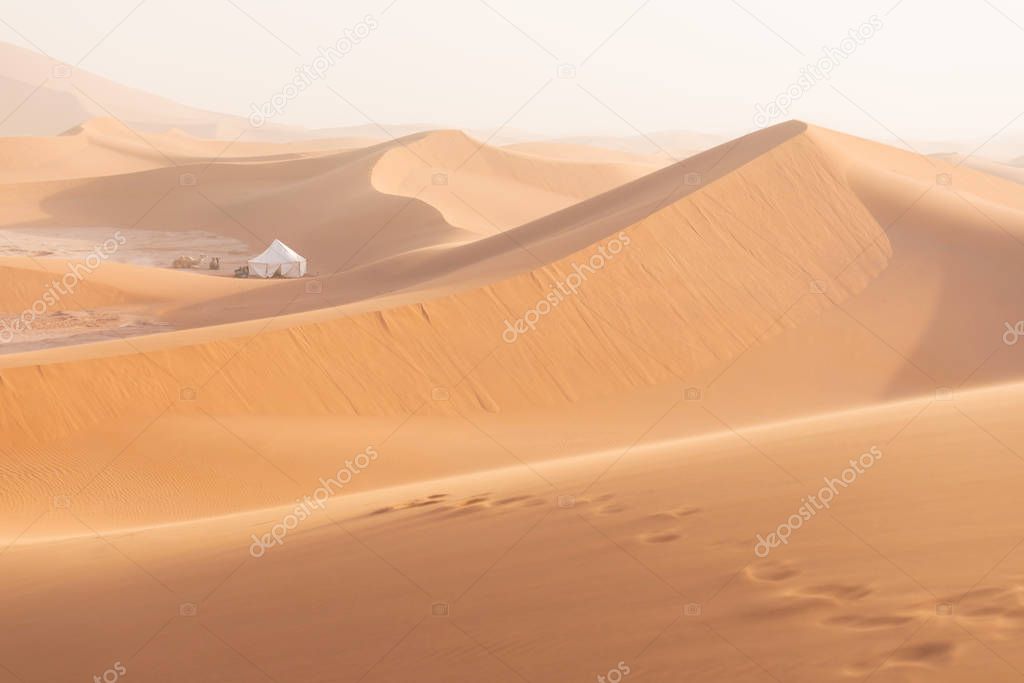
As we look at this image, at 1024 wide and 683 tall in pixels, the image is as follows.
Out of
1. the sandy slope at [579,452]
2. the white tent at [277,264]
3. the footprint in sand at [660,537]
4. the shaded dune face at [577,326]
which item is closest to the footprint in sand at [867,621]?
the sandy slope at [579,452]

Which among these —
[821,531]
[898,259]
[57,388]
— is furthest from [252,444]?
[898,259]

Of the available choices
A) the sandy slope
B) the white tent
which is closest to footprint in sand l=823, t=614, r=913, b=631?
the sandy slope

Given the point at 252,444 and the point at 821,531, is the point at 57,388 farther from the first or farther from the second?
the point at 821,531

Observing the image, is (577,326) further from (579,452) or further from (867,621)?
(867,621)

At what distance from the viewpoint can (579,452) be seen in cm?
1306

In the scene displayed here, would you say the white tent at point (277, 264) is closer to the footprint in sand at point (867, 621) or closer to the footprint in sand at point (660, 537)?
the footprint in sand at point (660, 537)

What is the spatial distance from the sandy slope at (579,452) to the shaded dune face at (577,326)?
2.3 inches

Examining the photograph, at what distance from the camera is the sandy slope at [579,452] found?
15.7 ft

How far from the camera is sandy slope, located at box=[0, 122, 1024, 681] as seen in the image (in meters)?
4.79

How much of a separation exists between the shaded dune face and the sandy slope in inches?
2.3

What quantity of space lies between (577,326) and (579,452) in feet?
14.0

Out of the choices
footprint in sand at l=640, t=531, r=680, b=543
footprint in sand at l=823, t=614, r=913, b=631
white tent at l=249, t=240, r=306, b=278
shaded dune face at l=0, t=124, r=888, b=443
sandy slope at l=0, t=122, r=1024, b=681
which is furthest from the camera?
white tent at l=249, t=240, r=306, b=278

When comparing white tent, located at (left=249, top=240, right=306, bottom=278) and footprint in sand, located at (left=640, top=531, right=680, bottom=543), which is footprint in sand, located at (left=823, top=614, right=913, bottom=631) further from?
white tent, located at (left=249, top=240, right=306, bottom=278)

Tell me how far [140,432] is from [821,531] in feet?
32.7
